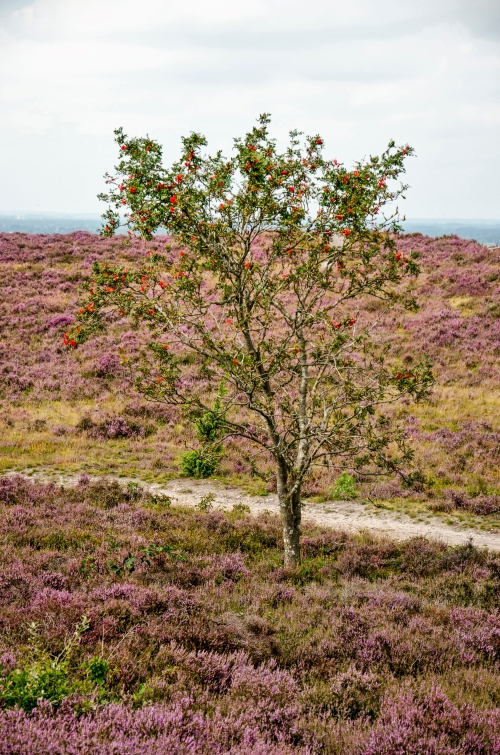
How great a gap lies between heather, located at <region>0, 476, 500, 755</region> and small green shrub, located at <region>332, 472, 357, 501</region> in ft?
15.2

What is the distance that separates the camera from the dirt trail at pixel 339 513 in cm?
1272

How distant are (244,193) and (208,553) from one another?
6944 millimetres

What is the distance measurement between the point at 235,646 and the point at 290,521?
4206 mm

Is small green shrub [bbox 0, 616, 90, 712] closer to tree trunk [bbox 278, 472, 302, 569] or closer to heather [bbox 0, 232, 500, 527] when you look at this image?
heather [bbox 0, 232, 500, 527]

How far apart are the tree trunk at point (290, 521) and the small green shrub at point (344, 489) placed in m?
5.65

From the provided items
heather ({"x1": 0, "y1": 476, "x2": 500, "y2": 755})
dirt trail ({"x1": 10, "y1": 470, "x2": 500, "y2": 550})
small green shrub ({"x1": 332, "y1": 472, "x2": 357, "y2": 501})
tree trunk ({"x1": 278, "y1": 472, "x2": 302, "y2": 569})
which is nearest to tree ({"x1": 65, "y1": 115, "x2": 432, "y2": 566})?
tree trunk ({"x1": 278, "y1": 472, "x2": 302, "y2": 569})

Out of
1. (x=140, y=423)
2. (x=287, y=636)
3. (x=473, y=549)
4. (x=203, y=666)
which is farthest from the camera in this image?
(x=140, y=423)

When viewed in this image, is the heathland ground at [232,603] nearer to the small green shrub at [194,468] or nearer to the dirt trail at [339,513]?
the dirt trail at [339,513]

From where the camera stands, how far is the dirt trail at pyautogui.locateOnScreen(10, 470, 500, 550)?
12719mm

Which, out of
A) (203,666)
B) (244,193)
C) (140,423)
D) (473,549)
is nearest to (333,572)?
(473,549)

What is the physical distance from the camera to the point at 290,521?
32.6ft

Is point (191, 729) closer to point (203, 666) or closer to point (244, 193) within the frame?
point (203, 666)

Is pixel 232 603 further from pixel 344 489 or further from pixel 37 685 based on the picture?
pixel 344 489

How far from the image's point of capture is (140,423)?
2120cm
